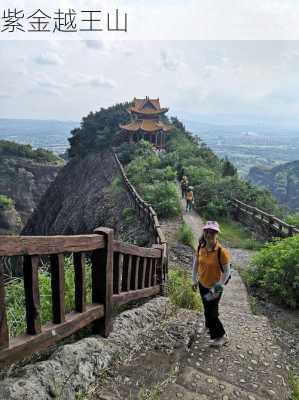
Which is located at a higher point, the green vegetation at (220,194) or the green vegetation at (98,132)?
the green vegetation at (98,132)

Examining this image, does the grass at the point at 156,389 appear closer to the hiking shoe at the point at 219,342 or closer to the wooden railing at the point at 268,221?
the hiking shoe at the point at 219,342

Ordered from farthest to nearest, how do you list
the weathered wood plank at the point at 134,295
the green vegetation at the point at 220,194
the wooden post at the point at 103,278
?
the green vegetation at the point at 220,194 < the weathered wood plank at the point at 134,295 < the wooden post at the point at 103,278

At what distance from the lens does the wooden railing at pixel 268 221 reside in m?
13.6

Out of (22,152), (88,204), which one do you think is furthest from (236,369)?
(22,152)

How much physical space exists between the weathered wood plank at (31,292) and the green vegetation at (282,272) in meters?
6.45

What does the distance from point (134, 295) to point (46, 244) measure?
2.57 meters

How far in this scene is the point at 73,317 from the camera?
3650 mm

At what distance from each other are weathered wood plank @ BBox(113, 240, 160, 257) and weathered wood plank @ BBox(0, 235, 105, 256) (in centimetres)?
53

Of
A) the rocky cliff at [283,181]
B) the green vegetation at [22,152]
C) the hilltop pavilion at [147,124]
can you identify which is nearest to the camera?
the hilltop pavilion at [147,124]

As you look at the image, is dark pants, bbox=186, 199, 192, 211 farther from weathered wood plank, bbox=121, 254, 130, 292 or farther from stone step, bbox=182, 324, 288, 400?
weathered wood plank, bbox=121, 254, 130, 292

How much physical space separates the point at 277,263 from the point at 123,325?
5.31 metres

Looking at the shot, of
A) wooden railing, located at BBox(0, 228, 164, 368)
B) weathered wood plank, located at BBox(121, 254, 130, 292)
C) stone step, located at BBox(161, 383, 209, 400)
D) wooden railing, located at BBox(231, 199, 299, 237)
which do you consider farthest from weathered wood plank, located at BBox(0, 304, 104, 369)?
wooden railing, located at BBox(231, 199, 299, 237)

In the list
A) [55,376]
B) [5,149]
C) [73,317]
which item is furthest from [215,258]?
[5,149]

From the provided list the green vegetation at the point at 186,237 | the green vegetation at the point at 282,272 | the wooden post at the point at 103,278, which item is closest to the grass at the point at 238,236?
the green vegetation at the point at 186,237
